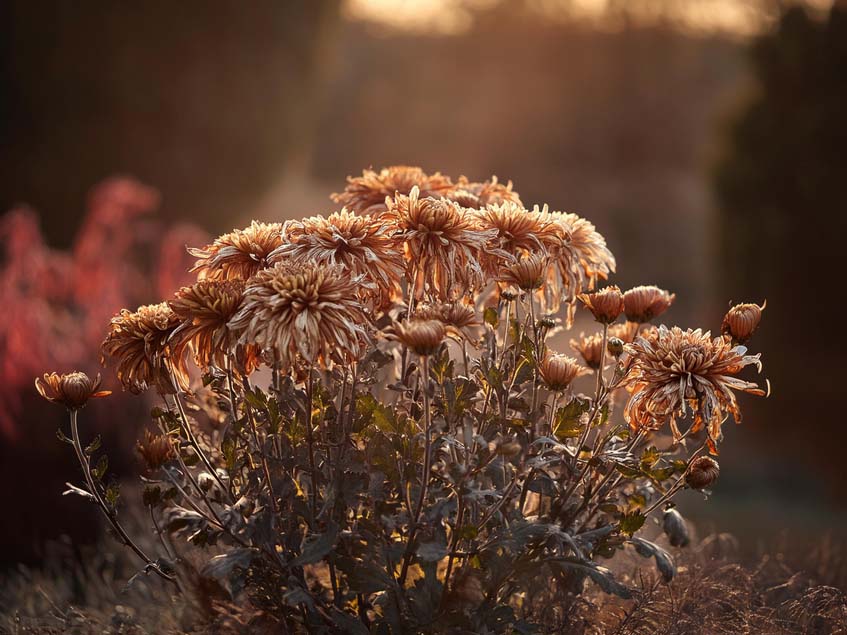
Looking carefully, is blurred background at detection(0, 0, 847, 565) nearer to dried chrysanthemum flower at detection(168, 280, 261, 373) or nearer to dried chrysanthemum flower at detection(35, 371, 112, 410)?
dried chrysanthemum flower at detection(35, 371, 112, 410)

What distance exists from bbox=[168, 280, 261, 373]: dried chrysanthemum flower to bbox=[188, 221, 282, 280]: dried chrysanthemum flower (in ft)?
0.43

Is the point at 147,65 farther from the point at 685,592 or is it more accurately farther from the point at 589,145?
the point at 589,145

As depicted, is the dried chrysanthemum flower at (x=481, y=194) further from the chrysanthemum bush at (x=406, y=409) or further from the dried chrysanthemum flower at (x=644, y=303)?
the dried chrysanthemum flower at (x=644, y=303)

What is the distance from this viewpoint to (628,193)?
17.7 m

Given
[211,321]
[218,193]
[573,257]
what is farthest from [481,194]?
[218,193]

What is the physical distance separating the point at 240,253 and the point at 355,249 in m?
0.30

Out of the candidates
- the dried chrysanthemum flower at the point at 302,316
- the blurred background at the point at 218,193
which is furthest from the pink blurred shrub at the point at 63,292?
the dried chrysanthemum flower at the point at 302,316

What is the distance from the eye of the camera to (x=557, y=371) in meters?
2.04

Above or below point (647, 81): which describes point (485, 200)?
below

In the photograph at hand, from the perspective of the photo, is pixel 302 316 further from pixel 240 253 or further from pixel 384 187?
pixel 384 187

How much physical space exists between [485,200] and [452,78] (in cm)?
2047

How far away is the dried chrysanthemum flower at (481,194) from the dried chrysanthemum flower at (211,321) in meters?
0.77

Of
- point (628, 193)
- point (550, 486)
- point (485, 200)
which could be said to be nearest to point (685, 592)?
point (550, 486)

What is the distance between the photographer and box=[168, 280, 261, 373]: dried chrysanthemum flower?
1812mm
